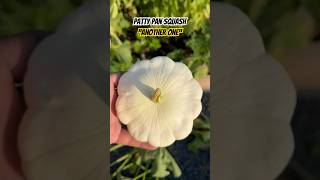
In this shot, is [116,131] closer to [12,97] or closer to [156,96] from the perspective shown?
[156,96]

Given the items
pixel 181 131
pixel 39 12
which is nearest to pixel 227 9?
pixel 181 131

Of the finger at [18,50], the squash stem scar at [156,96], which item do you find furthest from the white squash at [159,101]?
the finger at [18,50]

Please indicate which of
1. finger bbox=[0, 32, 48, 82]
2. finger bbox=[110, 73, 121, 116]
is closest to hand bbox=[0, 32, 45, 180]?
finger bbox=[0, 32, 48, 82]

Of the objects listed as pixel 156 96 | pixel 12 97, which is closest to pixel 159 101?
pixel 156 96

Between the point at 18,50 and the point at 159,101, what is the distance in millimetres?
258

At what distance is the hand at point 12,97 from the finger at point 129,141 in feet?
0.55

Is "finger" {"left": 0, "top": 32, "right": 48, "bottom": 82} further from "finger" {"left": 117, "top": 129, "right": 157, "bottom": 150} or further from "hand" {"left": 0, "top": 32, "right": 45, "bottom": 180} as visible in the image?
"finger" {"left": 117, "top": 129, "right": 157, "bottom": 150}

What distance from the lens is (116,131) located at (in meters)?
0.65

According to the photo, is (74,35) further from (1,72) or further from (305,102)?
(305,102)

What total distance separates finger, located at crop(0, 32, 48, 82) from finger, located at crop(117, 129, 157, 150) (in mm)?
194

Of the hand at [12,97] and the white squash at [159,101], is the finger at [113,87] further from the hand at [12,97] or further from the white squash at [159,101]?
the hand at [12,97]

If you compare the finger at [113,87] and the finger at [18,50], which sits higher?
the finger at [18,50]

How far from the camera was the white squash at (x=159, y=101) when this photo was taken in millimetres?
631

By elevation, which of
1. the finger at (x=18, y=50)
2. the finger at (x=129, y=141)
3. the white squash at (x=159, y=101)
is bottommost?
the finger at (x=129, y=141)
